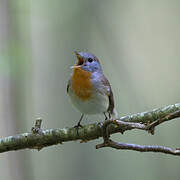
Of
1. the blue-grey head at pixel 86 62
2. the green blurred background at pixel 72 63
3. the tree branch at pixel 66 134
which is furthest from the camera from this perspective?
the green blurred background at pixel 72 63

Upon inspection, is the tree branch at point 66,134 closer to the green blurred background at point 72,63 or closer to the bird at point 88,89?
the bird at point 88,89

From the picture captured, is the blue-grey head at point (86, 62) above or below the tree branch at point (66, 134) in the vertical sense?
above

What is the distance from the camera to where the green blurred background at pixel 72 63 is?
545 centimetres

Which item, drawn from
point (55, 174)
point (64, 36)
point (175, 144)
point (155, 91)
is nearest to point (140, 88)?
point (155, 91)

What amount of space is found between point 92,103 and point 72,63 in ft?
6.00

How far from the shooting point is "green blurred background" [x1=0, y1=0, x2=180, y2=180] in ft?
17.9

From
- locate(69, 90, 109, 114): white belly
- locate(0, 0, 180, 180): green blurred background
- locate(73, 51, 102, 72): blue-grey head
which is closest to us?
locate(69, 90, 109, 114): white belly

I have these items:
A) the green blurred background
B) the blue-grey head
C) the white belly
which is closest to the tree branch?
the white belly

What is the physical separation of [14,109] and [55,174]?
5.85ft

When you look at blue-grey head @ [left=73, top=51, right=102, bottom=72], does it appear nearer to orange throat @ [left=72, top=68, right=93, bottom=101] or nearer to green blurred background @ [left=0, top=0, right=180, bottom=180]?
orange throat @ [left=72, top=68, right=93, bottom=101]

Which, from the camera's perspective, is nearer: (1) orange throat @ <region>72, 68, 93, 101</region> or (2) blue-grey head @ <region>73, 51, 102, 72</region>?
(1) orange throat @ <region>72, 68, 93, 101</region>

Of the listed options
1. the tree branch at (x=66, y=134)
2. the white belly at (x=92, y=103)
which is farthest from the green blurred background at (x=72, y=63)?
the tree branch at (x=66, y=134)

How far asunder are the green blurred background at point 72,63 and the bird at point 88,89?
2.62 ft

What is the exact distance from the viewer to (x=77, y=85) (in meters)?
4.49
